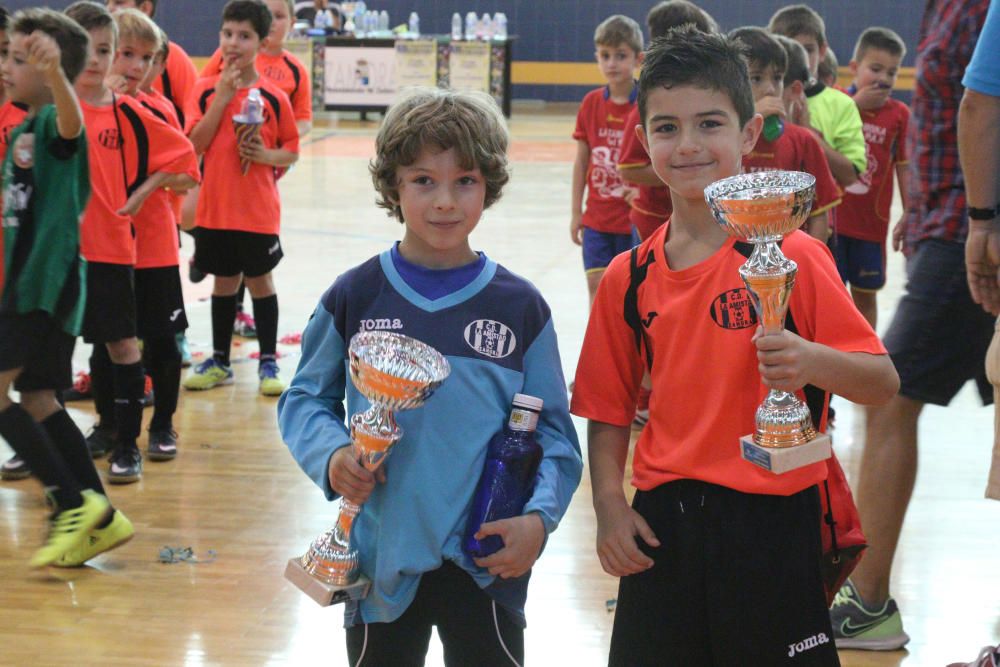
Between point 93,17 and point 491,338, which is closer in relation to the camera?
point 491,338

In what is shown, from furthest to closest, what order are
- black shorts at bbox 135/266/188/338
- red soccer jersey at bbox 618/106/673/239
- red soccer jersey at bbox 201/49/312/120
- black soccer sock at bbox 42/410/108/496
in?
red soccer jersey at bbox 201/49/312/120 → black shorts at bbox 135/266/188/338 → red soccer jersey at bbox 618/106/673/239 → black soccer sock at bbox 42/410/108/496

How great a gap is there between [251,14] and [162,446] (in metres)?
2.00

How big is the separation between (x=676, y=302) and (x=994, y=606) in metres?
2.01

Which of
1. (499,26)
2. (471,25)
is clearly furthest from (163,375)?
(499,26)

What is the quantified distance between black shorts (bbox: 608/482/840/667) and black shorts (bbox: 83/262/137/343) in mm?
2749

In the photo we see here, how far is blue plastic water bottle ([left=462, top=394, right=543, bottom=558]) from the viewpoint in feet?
6.33

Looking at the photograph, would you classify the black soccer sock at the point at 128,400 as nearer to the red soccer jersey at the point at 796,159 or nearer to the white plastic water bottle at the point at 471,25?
the red soccer jersey at the point at 796,159

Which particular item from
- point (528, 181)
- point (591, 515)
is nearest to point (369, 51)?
point (528, 181)

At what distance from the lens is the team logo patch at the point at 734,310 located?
190 centimetres

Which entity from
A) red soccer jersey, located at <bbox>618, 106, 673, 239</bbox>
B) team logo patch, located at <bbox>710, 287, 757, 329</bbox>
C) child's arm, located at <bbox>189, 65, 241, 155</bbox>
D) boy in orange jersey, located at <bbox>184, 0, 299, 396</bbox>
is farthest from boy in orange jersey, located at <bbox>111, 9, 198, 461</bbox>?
team logo patch, located at <bbox>710, 287, 757, 329</bbox>

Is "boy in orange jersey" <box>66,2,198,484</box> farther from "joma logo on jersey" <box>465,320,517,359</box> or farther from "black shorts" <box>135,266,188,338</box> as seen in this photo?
"joma logo on jersey" <box>465,320,517,359</box>

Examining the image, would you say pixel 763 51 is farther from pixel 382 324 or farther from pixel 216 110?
pixel 216 110

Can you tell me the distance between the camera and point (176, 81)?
5.80m

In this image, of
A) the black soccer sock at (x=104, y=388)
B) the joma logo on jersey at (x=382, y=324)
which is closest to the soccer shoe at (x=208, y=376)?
the black soccer sock at (x=104, y=388)
